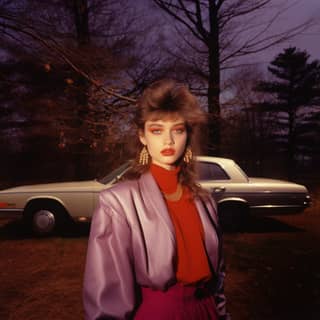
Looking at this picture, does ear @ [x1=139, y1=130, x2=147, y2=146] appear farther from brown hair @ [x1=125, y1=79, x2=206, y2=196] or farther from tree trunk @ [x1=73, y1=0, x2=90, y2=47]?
tree trunk @ [x1=73, y1=0, x2=90, y2=47]

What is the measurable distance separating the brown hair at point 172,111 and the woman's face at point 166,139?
3cm

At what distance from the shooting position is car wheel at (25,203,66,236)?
685cm

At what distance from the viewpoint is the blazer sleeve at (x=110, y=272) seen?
1.33 metres

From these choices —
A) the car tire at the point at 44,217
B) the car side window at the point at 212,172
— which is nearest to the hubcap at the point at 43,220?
the car tire at the point at 44,217

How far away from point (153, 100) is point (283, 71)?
1427 inches

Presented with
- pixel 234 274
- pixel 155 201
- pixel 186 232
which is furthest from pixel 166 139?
pixel 234 274

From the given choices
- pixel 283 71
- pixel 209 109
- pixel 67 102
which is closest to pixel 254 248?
pixel 209 109

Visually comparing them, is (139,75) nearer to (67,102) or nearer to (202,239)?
(67,102)

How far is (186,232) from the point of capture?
149cm

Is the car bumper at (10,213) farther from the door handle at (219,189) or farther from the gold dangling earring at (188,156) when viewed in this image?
the gold dangling earring at (188,156)

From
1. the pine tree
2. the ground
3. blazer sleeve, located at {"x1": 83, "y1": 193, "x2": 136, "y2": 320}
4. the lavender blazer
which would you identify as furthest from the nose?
the pine tree

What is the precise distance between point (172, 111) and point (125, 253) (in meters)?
0.62

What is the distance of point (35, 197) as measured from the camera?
6840mm

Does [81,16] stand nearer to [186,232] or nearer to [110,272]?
[186,232]
